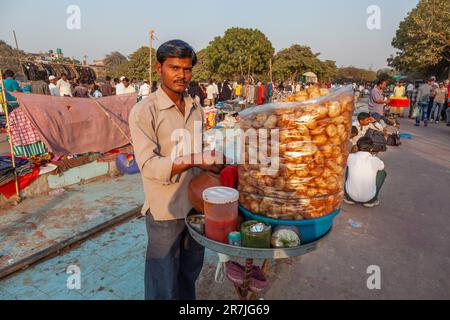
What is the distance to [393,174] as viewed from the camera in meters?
5.83

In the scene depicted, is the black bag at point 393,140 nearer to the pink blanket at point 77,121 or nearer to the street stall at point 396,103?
the street stall at point 396,103

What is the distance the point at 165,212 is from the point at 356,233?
2800mm

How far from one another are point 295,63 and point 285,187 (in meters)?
36.4

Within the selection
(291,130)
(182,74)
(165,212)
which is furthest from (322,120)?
(165,212)

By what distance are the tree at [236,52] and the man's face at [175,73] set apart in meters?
34.9

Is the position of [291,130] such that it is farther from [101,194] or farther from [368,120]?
[368,120]

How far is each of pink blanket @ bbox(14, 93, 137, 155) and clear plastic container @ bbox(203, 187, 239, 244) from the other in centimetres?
408

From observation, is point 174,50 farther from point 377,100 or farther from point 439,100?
point 439,100

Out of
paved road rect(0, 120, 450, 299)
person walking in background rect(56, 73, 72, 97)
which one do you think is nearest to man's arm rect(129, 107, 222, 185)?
paved road rect(0, 120, 450, 299)

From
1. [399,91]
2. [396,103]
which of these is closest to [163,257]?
[396,103]

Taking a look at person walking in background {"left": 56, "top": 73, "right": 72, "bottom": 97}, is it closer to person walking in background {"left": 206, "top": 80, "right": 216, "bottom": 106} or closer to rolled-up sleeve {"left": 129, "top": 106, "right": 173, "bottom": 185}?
person walking in background {"left": 206, "top": 80, "right": 216, "bottom": 106}

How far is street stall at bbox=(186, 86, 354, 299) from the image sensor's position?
131 cm

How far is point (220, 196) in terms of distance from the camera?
133 cm

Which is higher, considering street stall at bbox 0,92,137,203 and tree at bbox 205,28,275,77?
tree at bbox 205,28,275,77
